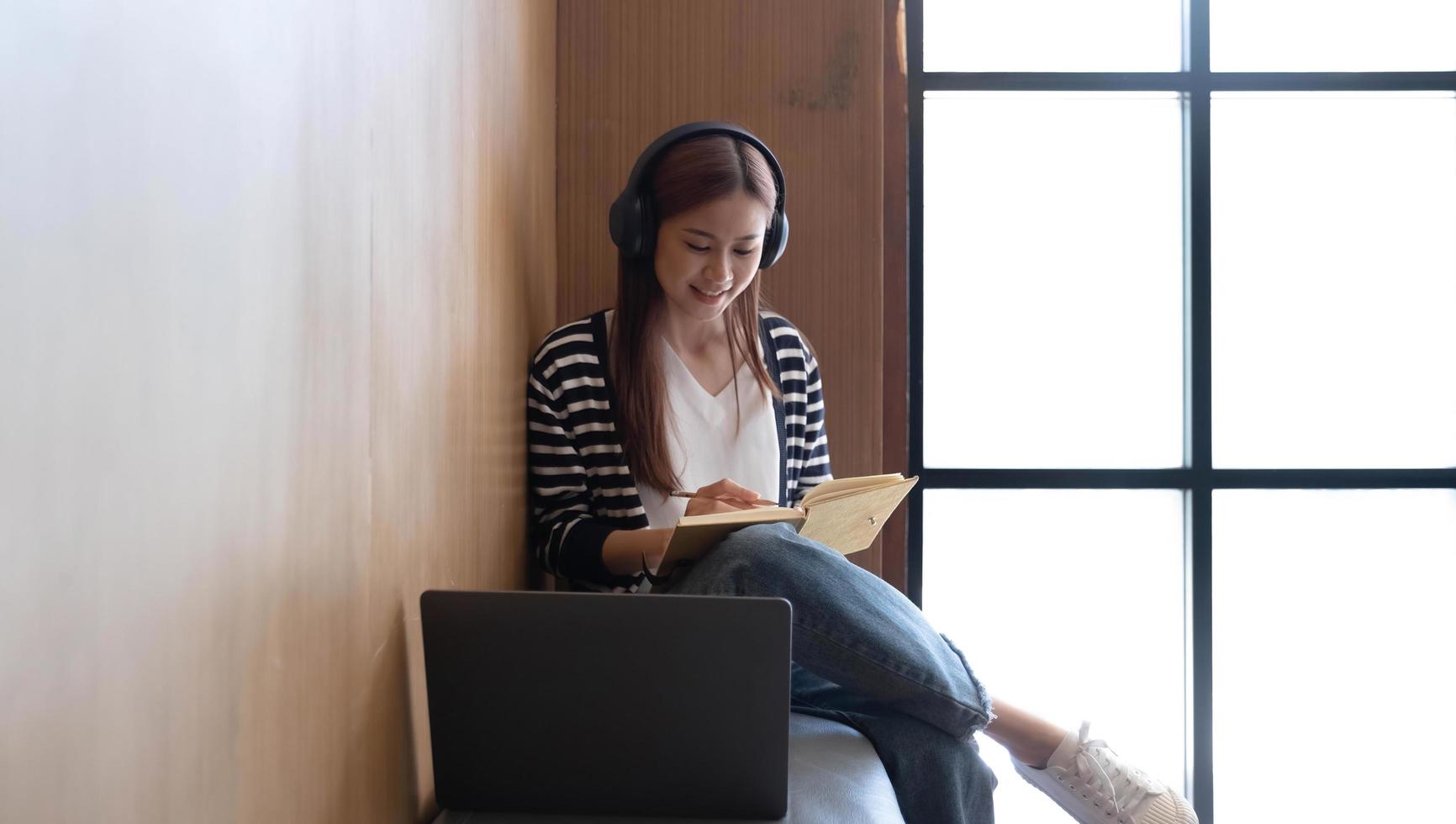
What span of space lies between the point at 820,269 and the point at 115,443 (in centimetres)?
156

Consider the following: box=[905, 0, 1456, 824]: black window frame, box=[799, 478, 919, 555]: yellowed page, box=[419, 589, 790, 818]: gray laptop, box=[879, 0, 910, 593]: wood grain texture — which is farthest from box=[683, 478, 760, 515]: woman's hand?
box=[905, 0, 1456, 824]: black window frame

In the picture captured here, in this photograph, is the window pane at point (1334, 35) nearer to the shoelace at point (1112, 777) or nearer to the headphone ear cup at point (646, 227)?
the headphone ear cup at point (646, 227)

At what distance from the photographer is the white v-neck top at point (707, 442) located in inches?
62.8

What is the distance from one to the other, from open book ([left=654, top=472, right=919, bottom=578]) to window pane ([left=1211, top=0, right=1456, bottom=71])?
153 centimetres

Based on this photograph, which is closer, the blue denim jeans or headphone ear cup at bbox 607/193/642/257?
the blue denim jeans

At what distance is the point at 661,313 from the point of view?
1637 millimetres

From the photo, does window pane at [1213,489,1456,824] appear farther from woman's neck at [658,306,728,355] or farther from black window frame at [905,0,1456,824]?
woman's neck at [658,306,728,355]

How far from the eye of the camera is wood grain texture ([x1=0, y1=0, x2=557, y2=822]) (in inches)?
16.4

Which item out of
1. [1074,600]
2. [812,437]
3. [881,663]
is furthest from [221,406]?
[1074,600]

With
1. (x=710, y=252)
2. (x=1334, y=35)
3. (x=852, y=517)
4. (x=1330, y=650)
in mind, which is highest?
(x=1334, y=35)

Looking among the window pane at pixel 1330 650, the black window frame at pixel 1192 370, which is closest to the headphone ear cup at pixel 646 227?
the black window frame at pixel 1192 370

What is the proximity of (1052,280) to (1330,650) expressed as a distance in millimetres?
1064

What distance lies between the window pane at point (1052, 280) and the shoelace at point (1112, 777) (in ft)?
3.05

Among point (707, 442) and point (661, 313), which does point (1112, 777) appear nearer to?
point (707, 442)
